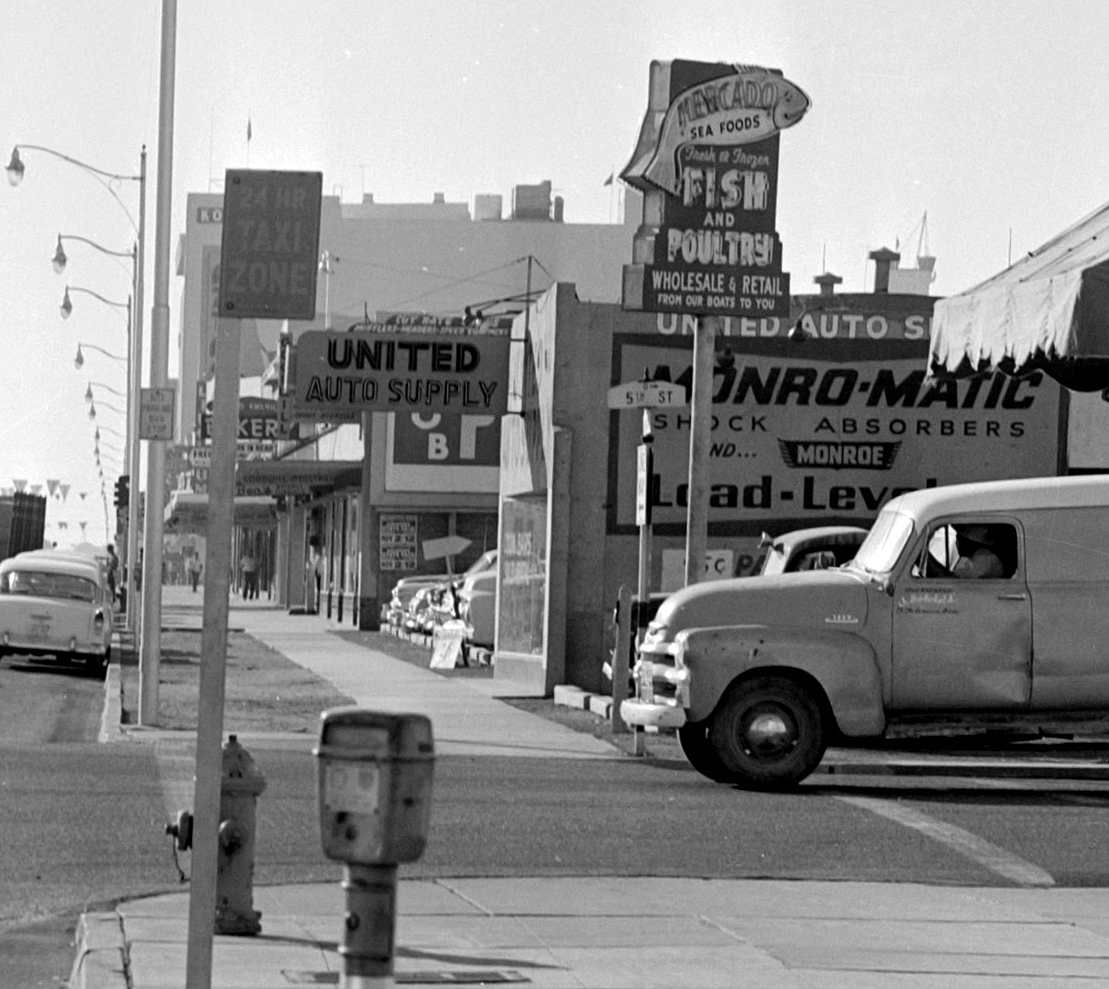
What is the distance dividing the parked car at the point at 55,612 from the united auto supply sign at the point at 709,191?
13.3m

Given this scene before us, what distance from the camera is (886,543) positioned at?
53.9 ft

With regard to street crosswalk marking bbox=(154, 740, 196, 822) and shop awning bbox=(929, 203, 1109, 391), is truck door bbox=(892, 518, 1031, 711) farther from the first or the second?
shop awning bbox=(929, 203, 1109, 391)

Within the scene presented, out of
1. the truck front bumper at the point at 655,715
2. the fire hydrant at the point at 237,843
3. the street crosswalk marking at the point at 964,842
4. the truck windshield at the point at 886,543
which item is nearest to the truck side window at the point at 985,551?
the truck windshield at the point at 886,543

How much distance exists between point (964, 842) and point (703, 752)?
130 inches

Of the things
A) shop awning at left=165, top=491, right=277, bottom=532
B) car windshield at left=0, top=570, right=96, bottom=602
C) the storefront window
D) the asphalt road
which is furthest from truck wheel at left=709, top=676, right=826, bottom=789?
shop awning at left=165, top=491, right=277, bottom=532

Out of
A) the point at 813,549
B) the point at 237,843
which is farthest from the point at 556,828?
the point at 813,549

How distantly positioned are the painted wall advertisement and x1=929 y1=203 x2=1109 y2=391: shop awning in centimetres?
1465

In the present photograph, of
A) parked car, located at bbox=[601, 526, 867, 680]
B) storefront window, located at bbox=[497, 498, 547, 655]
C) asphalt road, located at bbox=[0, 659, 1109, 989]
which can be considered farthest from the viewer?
storefront window, located at bbox=[497, 498, 547, 655]

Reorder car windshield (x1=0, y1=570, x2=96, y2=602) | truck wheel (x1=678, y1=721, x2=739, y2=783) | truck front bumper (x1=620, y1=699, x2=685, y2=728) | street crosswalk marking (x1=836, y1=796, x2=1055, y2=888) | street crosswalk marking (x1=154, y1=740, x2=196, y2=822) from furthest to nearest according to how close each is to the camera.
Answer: car windshield (x1=0, y1=570, x2=96, y2=602) → truck wheel (x1=678, y1=721, x2=739, y2=783) → truck front bumper (x1=620, y1=699, x2=685, y2=728) → street crosswalk marking (x1=154, y1=740, x2=196, y2=822) → street crosswalk marking (x1=836, y1=796, x2=1055, y2=888)

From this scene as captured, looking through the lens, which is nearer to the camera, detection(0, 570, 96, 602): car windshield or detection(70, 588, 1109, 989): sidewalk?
detection(70, 588, 1109, 989): sidewalk

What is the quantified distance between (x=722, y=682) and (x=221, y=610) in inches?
377

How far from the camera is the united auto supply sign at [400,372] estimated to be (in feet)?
88.3

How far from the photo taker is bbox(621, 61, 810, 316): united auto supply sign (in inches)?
827

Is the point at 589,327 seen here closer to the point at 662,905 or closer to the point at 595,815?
the point at 595,815
